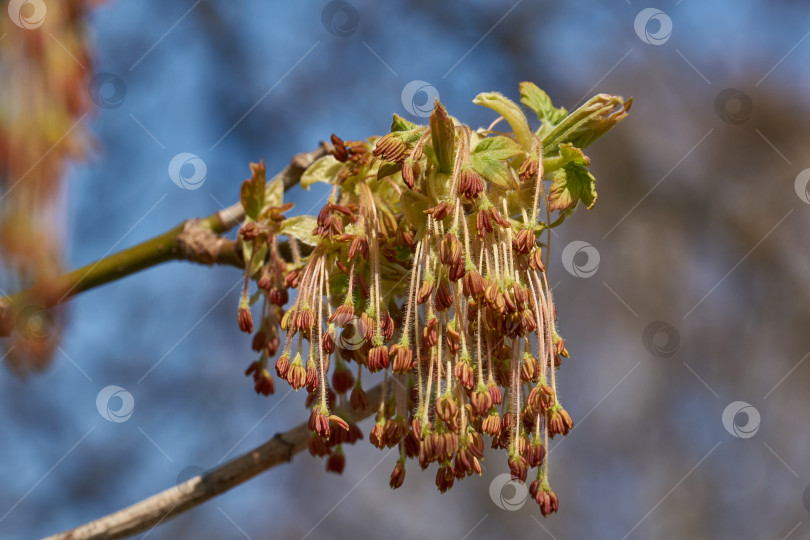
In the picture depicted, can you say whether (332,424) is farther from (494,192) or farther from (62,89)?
(62,89)

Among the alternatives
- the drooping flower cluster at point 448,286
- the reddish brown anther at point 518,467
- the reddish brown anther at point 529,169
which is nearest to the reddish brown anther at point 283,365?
the drooping flower cluster at point 448,286

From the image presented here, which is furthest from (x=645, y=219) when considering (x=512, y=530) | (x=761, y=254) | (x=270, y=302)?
(x=270, y=302)

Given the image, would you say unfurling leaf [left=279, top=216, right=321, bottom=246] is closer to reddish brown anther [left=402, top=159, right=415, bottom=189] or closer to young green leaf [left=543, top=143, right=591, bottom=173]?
reddish brown anther [left=402, top=159, right=415, bottom=189]

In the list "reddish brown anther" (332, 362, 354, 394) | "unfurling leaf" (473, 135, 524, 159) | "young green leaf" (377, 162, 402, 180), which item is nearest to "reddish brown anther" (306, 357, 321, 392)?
"reddish brown anther" (332, 362, 354, 394)

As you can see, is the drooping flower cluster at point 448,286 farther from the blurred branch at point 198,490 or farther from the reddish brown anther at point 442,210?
the blurred branch at point 198,490

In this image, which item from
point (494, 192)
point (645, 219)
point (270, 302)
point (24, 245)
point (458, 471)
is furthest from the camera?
point (645, 219)

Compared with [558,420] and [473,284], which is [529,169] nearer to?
[473,284]
